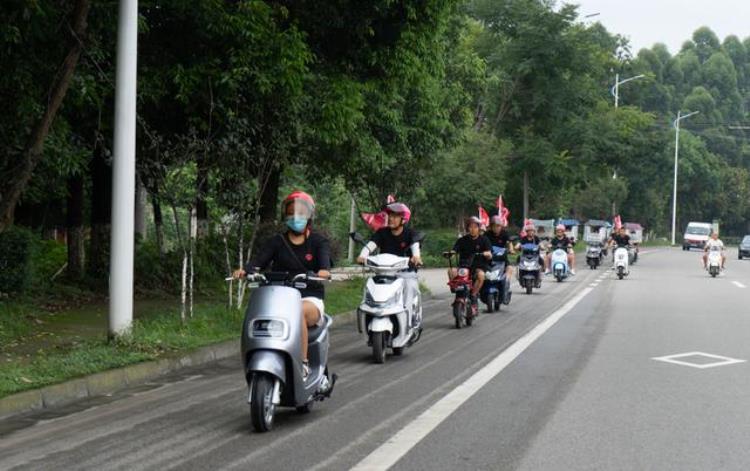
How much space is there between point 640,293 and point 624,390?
1578 centimetres

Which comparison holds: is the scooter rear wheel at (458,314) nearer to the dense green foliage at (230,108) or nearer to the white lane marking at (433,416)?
the white lane marking at (433,416)

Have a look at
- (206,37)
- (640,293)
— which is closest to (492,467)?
(206,37)

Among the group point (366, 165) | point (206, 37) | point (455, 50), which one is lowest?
point (366, 165)

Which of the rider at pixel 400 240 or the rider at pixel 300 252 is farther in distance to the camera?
the rider at pixel 400 240

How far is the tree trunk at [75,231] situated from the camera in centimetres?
1886

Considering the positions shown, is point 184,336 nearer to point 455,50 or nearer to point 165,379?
point 165,379

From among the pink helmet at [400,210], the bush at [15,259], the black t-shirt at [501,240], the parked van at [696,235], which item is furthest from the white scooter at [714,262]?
the parked van at [696,235]

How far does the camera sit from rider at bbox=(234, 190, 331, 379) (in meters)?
7.81

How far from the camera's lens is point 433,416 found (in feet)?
25.3

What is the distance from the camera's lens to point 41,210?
1236 inches

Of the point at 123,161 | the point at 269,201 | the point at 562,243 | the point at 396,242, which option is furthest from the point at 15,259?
the point at 562,243

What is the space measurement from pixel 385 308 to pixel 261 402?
175 inches

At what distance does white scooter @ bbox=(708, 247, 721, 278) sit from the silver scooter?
29396mm

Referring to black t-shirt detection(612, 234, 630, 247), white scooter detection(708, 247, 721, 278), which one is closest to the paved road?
black t-shirt detection(612, 234, 630, 247)
